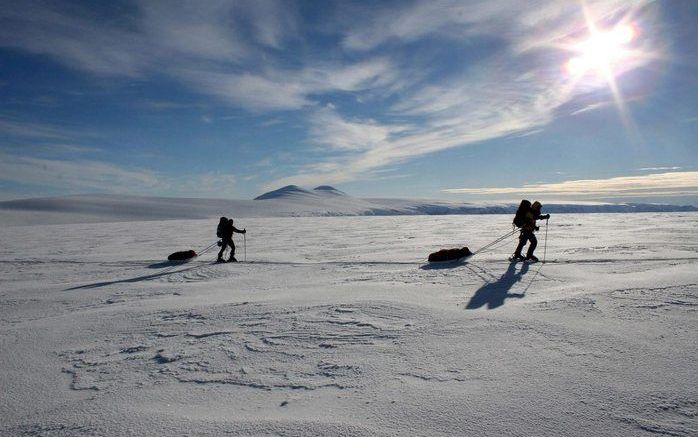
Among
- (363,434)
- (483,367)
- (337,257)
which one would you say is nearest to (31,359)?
(363,434)

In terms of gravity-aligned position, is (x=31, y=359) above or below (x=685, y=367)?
below

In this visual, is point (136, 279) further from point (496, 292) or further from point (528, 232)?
point (528, 232)

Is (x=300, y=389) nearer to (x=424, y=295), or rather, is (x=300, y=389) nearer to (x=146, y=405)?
(x=146, y=405)

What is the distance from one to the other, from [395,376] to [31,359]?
4.33 meters

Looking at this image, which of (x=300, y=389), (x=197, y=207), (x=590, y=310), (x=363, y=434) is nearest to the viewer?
(x=363, y=434)

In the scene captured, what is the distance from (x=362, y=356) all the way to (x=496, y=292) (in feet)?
11.7

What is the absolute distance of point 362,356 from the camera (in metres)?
4.29

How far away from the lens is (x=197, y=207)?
76250 millimetres

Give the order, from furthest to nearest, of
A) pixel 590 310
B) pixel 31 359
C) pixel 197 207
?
pixel 197 207, pixel 590 310, pixel 31 359

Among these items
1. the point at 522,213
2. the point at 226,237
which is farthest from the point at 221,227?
the point at 522,213

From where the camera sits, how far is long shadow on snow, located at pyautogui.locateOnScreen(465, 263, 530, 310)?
20.0 feet

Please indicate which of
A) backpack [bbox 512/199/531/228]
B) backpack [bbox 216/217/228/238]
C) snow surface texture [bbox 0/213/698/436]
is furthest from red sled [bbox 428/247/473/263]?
backpack [bbox 216/217/228/238]

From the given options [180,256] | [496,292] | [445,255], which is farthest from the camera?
[180,256]

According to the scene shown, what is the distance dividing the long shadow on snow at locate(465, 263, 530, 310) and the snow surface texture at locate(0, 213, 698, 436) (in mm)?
46
